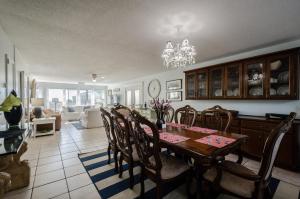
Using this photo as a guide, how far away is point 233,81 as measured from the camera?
320 cm

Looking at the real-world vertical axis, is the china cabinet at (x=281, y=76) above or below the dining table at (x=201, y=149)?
above

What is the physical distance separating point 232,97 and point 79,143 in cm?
410

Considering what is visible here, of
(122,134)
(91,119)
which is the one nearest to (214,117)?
(122,134)

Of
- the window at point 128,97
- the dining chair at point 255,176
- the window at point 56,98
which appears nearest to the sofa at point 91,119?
the window at point 128,97

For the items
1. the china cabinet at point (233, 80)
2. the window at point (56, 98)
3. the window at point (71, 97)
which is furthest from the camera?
the window at point (71, 97)

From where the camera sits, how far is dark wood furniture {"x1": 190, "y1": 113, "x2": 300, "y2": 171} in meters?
2.29

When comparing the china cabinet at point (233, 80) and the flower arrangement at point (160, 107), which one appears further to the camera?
the china cabinet at point (233, 80)

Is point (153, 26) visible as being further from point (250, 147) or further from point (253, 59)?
point (250, 147)

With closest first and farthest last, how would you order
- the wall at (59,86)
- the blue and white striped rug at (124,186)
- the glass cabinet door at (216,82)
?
the blue and white striped rug at (124,186), the glass cabinet door at (216,82), the wall at (59,86)

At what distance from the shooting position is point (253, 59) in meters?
2.83

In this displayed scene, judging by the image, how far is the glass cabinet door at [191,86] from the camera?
398 cm

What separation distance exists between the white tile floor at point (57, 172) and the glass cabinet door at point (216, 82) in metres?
3.15

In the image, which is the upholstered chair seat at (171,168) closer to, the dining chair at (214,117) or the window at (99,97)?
the dining chair at (214,117)

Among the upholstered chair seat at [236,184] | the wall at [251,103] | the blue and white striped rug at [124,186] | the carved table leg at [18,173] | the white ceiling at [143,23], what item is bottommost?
the blue and white striped rug at [124,186]
